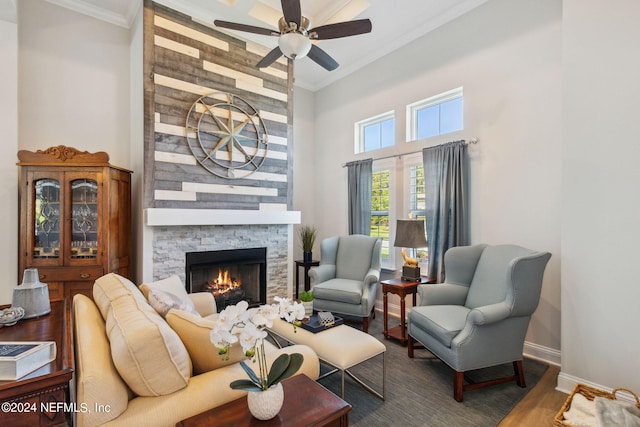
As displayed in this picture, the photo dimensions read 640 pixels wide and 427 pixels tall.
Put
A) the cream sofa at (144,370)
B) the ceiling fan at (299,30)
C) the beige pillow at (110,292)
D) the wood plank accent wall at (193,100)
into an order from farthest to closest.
A: the wood plank accent wall at (193,100) < the ceiling fan at (299,30) < the beige pillow at (110,292) < the cream sofa at (144,370)

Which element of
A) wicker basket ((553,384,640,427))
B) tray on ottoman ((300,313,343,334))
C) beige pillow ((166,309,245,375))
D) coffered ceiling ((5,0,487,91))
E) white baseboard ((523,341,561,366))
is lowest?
white baseboard ((523,341,561,366))

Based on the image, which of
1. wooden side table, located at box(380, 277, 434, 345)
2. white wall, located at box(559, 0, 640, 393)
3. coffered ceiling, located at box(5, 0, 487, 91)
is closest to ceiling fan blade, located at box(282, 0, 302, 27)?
coffered ceiling, located at box(5, 0, 487, 91)

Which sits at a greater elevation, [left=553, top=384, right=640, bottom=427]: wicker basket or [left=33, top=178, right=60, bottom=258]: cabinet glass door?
[left=33, top=178, right=60, bottom=258]: cabinet glass door

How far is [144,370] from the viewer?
4.12 ft

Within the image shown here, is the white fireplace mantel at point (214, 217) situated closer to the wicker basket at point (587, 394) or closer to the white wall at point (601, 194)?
the white wall at point (601, 194)

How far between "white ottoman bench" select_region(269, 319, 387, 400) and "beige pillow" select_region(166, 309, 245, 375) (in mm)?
807

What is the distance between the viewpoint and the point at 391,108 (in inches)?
170

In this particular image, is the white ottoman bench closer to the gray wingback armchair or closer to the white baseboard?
the gray wingback armchair

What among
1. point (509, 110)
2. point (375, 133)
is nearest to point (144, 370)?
point (509, 110)

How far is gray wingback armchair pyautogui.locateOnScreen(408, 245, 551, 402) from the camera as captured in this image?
2279 millimetres

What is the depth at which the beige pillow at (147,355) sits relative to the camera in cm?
124

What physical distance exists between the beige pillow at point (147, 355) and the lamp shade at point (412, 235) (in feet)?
8.46

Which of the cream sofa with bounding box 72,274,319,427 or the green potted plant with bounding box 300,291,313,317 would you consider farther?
the green potted plant with bounding box 300,291,313,317

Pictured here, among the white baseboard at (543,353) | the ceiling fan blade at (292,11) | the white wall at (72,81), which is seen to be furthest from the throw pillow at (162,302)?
the white baseboard at (543,353)
